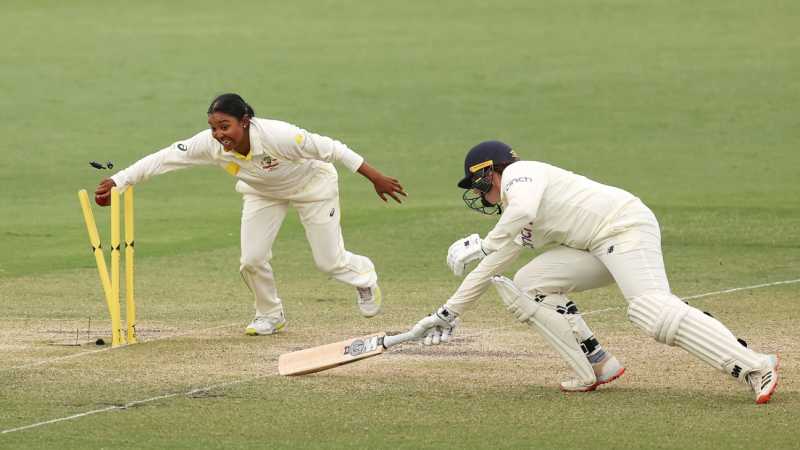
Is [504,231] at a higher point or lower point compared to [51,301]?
higher

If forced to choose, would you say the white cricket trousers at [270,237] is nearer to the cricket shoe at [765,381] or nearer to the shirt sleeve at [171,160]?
the shirt sleeve at [171,160]

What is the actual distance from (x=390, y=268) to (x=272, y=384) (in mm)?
4660

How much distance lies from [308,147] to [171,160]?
865 mm

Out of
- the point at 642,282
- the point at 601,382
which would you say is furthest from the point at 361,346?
the point at 642,282

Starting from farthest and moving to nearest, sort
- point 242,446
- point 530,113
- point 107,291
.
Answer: point 530,113
point 107,291
point 242,446

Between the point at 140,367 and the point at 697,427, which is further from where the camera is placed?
the point at 140,367

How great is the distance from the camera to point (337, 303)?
11.5m

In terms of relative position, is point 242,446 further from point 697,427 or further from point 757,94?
point 757,94

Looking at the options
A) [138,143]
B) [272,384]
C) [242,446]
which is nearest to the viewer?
[242,446]

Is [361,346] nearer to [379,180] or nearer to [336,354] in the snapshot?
[336,354]

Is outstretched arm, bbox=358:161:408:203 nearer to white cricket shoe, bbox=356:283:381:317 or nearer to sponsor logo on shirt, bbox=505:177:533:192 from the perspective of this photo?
white cricket shoe, bbox=356:283:381:317

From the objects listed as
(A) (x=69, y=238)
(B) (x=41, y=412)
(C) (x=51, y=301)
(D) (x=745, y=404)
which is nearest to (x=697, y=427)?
(D) (x=745, y=404)

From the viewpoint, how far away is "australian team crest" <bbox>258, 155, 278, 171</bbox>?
31.3ft

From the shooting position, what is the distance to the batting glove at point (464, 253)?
820cm
